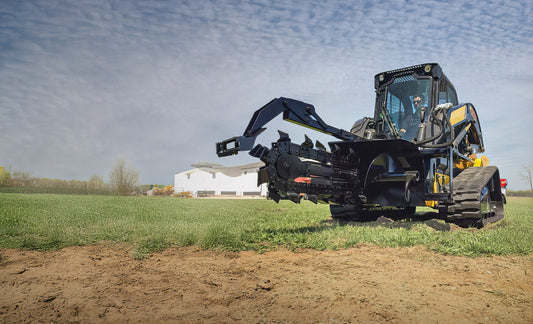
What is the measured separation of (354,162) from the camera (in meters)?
7.37

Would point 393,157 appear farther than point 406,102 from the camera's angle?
No

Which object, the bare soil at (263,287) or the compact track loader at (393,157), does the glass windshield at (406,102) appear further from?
the bare soil at (263,287)

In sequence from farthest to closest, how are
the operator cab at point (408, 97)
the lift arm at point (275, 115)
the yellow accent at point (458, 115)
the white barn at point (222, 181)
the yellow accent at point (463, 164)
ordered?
the white barn at point (222, 181), the yellow accent at point (463, 164), the operator cab at point (408, 97), the yellow accent at point (458, 115), the lift arm at point (275, 115)

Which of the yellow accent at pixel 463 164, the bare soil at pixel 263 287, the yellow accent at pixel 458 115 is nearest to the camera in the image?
the bare soil at pixel 263 287

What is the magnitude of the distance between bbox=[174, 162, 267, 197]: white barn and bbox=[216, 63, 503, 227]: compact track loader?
34.3m

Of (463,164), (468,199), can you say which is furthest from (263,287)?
(463,164)

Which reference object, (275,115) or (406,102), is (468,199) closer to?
(406,102)

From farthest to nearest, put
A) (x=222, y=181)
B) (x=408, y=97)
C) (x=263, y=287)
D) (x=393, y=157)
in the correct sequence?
(x=222, y=181) → (x=408, y=97) → (x=393, y=157) → (x=263, y=287)

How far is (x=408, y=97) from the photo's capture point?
8.33m

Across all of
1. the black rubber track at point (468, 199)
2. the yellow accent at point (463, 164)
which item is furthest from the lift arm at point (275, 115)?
the yellow accent at point (463, 164)

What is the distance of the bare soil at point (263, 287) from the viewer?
2826 mm

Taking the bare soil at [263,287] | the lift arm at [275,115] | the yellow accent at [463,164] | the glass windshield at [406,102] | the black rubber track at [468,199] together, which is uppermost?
the glass windshield at [406,102]

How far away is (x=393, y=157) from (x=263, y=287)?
16.4 feet

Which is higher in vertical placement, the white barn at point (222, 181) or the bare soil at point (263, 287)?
the white barn at point (222, 181)
